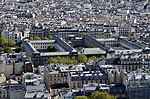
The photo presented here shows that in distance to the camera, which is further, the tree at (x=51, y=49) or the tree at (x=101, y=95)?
the tree at (x=51, y=49)

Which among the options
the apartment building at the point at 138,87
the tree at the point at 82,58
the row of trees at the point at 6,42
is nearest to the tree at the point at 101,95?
the apartment building at the point at 138,87

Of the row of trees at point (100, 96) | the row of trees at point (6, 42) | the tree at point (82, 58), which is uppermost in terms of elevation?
the row of trees at point (100, 96)

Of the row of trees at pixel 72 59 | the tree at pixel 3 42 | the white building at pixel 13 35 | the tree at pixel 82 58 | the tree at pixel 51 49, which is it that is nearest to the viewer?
the row of trees at pixel 72 59

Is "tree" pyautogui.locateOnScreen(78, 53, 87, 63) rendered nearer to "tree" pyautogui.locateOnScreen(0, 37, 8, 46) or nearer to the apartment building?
the apartment building

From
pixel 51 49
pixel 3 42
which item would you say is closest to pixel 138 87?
pixel 51 49

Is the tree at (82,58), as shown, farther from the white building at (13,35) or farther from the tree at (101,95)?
the white building at (13,35)

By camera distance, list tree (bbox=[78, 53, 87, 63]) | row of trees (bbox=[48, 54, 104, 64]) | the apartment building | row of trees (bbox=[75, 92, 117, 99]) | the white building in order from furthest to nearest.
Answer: the white building < tree (bbox=[78, 53, 87, 63]) < row of trees (bbox=[48, 54, 104, 64]) < the apartment building < row of trees (bbox=[75, 92, 117, 99])

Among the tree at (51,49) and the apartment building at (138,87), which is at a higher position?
the apartment building at (138,87)

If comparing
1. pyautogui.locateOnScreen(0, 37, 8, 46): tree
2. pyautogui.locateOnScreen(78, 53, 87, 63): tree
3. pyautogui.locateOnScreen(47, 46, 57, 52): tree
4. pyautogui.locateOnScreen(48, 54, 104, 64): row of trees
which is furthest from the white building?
pyautogui.locateOnScreen(78, 53, 87, 63): tree

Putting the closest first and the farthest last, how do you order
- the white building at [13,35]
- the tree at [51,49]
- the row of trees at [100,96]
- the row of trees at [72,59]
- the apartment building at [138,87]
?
the row of trees at [100,96]
the apartment building at [138,87]
the row of trees at [72,59]
the tree at [51,49]
the white building at [13,35]

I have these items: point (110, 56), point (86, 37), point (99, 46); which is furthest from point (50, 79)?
point (86, 37)

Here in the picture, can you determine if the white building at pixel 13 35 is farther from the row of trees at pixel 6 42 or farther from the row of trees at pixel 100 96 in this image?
the row of trees at pixel 100 96
